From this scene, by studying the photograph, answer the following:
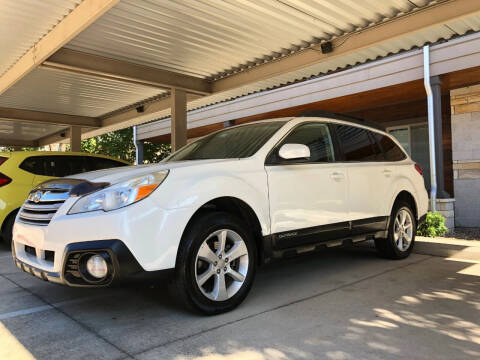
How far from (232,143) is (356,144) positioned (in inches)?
63.1

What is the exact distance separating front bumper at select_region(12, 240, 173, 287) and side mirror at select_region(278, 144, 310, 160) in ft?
4.86

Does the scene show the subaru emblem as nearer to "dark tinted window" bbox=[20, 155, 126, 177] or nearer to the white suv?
the white suv

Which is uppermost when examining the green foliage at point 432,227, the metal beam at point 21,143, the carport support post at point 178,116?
the metal beam at point 21,143

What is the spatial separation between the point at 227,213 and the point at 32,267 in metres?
1.61

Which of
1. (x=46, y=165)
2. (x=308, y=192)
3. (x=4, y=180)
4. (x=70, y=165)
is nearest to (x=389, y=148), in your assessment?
(x=308, y=192)

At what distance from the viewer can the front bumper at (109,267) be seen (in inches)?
114

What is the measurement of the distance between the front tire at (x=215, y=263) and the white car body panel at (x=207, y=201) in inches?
4.7

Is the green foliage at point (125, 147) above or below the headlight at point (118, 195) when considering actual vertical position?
above

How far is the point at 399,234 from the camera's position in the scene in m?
5.38

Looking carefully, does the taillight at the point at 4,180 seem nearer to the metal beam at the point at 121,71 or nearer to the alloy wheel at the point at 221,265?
the metal beam at the point at 121,71

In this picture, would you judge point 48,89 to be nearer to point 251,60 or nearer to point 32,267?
point 251,60

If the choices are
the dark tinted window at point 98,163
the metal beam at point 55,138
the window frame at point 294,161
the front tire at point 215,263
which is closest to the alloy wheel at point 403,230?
the window frame at point 294,161

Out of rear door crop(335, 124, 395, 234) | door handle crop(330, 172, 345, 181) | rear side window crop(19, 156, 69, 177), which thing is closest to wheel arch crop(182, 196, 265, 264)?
door handle crop(330, 172, 345, 181)

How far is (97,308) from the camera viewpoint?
359 cm
